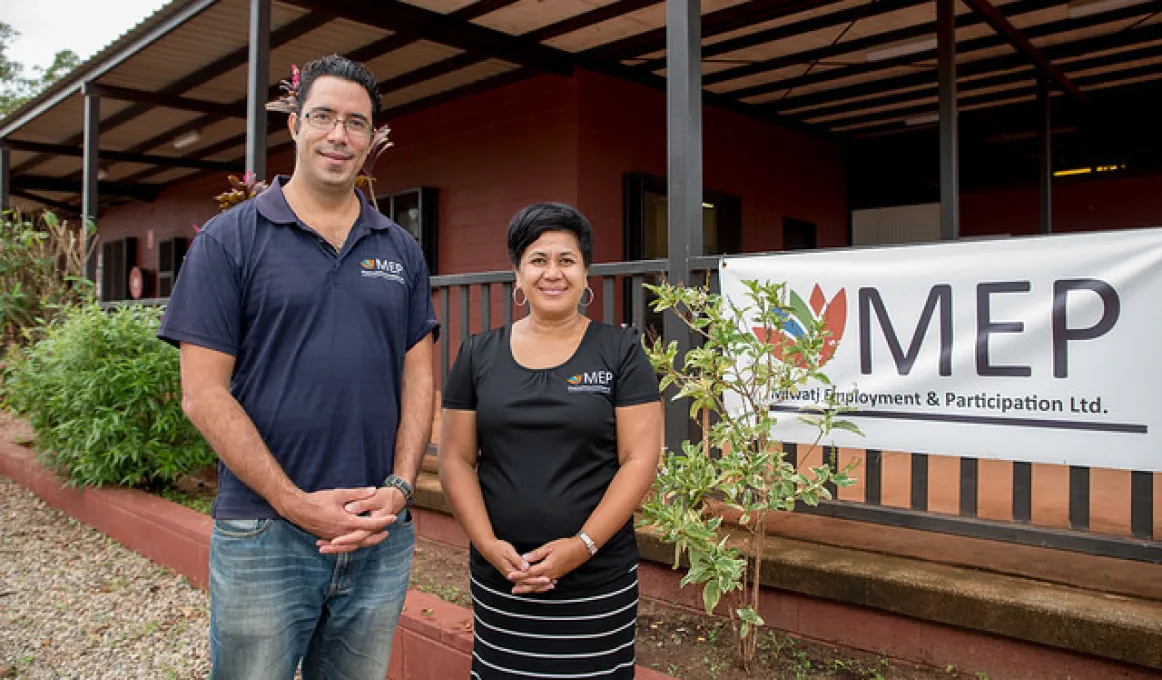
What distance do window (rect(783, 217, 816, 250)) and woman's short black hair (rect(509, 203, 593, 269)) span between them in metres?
8.07

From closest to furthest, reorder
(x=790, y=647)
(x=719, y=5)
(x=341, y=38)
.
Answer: (x=790, y=647)
(x=719, y=5)
(x=341, y=38)

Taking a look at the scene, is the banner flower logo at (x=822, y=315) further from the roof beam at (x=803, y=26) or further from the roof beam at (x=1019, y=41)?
the roof beam at (x=803, y=26)

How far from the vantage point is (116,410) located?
16.1 ft

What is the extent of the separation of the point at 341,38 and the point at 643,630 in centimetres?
557

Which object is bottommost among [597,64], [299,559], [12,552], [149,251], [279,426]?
[12,552]

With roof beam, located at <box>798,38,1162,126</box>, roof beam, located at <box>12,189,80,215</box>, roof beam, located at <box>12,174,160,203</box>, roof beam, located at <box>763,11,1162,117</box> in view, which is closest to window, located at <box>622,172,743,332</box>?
roof beam, located at <box>763,11,1162,117</box>

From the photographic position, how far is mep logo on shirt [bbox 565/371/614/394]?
1918 mm

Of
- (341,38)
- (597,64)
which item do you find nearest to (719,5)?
(597,64)

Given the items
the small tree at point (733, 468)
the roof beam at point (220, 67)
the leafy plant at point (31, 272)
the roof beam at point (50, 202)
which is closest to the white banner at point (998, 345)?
the small tree at point (733, 468)

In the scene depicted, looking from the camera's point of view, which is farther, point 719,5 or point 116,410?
point 719,5

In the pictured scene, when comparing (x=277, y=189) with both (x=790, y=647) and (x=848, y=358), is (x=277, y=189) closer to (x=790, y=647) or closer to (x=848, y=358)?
(x=848, y=358)

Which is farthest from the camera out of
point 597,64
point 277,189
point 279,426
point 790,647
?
point 597,64

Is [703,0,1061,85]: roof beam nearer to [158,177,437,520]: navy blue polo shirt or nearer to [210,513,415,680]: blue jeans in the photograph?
[158,177,437,520]: navy blue polo shirt

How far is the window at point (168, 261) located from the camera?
42.2 ft
